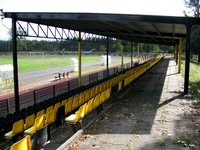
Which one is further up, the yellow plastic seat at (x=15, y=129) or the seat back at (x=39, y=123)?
the seat back at (x=39, y=123)

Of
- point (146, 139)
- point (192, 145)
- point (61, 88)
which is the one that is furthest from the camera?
point (61, 88)

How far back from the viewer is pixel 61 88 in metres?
20.0

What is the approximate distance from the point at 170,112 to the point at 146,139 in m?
4.13

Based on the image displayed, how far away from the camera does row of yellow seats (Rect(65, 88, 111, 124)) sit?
9.10m

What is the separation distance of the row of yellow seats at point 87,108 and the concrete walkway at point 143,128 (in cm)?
49

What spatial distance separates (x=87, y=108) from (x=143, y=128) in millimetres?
2044

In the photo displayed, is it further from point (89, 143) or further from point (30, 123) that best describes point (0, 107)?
point (89, 143)

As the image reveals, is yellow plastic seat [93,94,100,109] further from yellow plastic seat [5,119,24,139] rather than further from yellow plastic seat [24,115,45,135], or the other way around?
yellow plastic seat [5,119,24,139]

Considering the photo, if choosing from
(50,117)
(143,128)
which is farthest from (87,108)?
(143,128)

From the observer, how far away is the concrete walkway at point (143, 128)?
833 cm

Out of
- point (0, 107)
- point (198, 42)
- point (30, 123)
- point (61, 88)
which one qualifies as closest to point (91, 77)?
point (61, 88)

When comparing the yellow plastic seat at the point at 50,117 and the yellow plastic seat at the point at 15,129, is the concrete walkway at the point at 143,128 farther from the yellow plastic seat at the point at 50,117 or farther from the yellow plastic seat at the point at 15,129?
the yellow plastic seat at the point at 15,129

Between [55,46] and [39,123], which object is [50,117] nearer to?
[39,123]

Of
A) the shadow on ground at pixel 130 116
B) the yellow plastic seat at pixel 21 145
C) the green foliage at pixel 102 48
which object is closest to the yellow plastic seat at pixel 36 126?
the shadow on ground at pixel 130 116
